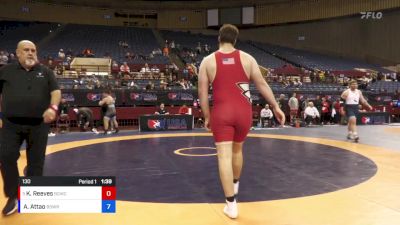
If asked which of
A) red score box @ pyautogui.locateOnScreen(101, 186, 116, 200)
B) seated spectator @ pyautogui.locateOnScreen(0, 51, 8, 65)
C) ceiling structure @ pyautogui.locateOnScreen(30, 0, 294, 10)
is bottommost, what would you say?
red score box @ pyautogui.locateOnScreen(101, 186, 116, 200)

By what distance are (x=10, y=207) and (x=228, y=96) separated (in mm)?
2649

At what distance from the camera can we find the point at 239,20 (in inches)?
1283

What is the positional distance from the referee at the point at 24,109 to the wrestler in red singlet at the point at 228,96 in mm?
1703

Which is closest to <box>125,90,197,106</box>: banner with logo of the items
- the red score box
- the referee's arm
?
the referee's arm

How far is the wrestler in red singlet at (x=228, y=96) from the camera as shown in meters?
3.74

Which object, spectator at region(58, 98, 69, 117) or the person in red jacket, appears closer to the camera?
the person in red jacket

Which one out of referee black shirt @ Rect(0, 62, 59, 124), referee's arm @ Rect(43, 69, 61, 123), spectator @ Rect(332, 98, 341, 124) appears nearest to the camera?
referee's arm @ Rect(43, 69, 61, 123)

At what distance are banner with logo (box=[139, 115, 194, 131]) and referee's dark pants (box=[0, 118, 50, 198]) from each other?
9698 mm

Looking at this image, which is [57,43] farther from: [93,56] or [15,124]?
[15,124]

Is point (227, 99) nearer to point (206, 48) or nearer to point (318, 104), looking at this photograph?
point (318, 104)

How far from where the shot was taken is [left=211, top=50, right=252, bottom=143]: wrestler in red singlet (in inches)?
147

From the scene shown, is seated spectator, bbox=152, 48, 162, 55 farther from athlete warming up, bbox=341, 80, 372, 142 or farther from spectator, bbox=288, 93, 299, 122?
athlete warming up, bbox=341, 80, 372, 142
